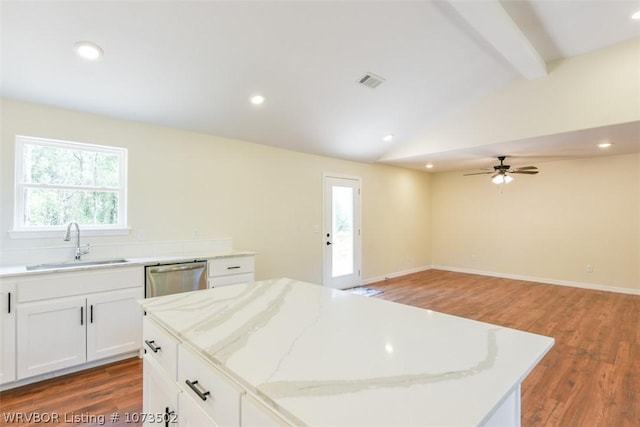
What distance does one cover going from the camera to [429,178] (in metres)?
7.95

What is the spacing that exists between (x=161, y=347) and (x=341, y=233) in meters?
4.51

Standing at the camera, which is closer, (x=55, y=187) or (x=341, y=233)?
(x=55, y=187)

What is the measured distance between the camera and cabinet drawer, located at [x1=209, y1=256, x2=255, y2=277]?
3479mm

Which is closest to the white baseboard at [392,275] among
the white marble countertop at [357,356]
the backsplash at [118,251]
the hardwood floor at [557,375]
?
the hardwood floor at [557,375]

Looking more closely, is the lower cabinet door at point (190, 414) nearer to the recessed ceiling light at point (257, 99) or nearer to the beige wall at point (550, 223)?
the recessed ceiling light at point (257, 99)

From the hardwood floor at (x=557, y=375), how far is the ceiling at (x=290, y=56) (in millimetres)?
2380

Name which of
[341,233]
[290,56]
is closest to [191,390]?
[290,56]

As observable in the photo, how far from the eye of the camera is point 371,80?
3.61m

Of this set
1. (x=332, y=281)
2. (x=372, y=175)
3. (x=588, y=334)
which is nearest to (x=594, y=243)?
(x=588, y=334)

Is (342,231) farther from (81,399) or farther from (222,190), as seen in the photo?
(81,399)

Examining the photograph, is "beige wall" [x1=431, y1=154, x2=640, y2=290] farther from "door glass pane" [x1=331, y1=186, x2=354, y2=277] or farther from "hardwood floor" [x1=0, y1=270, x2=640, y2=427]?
"door glass pane" [x1=331, y1=186, x2=354, y2=277]

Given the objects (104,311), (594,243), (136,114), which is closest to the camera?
(104,311)

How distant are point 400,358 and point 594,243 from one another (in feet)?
22.1

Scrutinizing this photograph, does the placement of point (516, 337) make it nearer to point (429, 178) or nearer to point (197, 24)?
point (197, 24)
